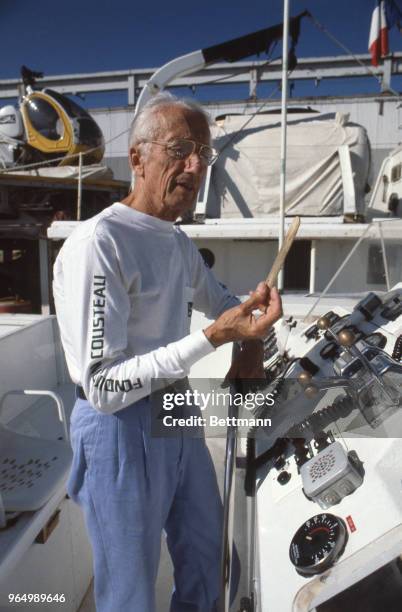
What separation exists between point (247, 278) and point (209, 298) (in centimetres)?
389

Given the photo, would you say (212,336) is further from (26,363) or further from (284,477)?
(26,363)

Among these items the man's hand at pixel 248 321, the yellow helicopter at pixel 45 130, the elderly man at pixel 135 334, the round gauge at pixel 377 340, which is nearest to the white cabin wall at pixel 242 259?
the round gauge at pixel 377 340

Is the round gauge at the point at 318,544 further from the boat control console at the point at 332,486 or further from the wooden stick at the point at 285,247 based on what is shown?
the wooden stick at the point at 285,247

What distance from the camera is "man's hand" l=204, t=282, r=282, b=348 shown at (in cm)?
117

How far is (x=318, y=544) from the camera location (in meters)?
1.28

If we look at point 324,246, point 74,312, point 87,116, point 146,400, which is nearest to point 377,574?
point 146,400

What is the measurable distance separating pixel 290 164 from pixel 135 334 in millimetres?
4903

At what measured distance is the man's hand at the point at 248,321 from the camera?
1.17 meters

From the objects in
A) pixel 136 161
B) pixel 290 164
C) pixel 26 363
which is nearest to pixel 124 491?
pixel 136 161

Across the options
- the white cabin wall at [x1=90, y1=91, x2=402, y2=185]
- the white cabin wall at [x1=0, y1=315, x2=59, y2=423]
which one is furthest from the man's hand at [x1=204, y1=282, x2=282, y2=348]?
the white cabin wall at [x1=90, y1=91, x2=402, y2=185]

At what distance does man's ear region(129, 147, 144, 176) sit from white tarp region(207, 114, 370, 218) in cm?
452

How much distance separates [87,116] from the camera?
10297 mm

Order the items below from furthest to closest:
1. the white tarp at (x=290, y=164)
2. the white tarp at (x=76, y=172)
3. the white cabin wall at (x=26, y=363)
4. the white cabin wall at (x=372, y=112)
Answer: the white cabin wall at (x=372, y=112) < the white tarp at (x=76, y=172) < the white tarp at (x=290, y=164) < the white cabin wall at (x=26, y=363)

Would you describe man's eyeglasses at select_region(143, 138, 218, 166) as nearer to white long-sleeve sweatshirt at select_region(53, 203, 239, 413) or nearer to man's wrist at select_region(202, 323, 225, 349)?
white long-sleeve sweatshirt at select_region(53, 203, 239, 413)
